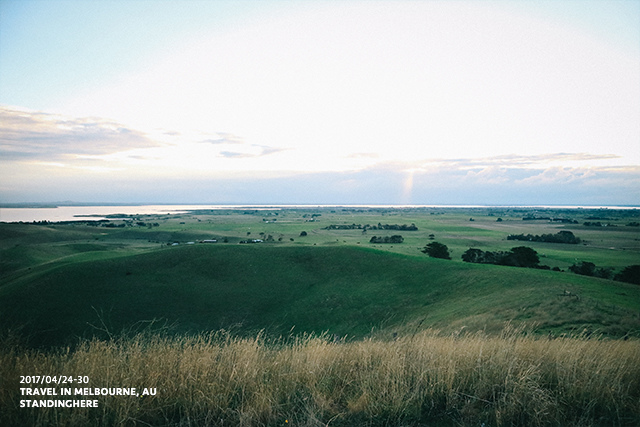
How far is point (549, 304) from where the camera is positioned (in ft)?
71.4

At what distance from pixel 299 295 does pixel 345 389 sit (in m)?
35.5

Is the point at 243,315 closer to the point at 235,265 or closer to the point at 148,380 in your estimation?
the point at 235,265

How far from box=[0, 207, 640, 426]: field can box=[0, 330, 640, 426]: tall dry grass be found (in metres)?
0.03

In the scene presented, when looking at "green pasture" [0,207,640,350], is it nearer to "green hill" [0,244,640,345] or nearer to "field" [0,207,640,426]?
"green hill" [0,244,640,345]

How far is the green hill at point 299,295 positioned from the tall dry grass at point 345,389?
1410 cm

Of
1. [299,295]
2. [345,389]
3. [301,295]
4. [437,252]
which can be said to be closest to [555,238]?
[437,252]

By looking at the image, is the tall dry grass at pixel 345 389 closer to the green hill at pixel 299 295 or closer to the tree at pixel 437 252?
the green hill at pixel 299 295

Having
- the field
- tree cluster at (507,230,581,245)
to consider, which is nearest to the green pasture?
the field

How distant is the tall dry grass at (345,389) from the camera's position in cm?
484

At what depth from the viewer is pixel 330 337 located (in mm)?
13336

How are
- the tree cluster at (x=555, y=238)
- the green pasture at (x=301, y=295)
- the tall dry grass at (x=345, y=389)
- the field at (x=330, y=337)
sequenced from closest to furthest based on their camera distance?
the tall dry grass at (x=345, y=389) < the field at (x=330, y=337) < the green pasture at (x=301, y=295) < the tree cluster at (x=555, y=238)


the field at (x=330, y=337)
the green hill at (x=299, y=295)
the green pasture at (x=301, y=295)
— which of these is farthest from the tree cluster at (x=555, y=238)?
the green hill at (x=299, y=295)

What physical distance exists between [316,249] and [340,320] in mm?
21803

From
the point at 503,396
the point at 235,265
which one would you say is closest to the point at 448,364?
the point at 503,396
